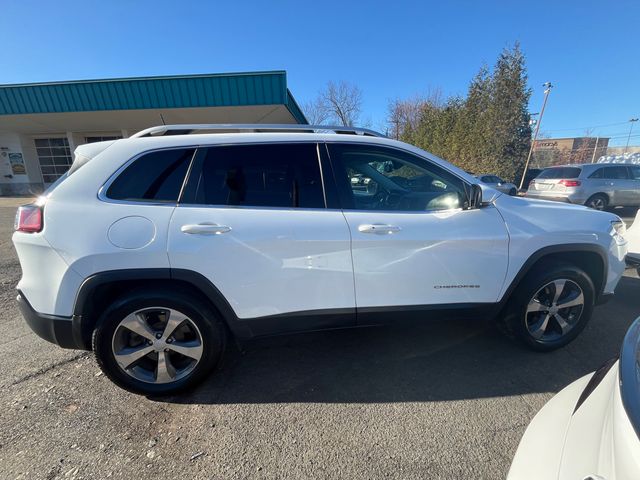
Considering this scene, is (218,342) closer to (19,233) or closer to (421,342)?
(19,233)

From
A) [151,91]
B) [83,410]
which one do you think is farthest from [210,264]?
[151,91]

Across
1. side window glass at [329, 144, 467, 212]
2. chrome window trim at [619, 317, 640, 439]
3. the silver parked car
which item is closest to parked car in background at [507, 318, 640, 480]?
chrome window trim at [619, 317, 640, 439]

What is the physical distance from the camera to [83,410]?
7.15 feet

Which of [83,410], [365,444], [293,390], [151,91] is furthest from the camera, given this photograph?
[151,91]

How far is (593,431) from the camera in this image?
3.31 ft

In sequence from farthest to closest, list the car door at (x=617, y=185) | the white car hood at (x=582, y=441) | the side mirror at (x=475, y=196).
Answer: the car door at (x=617, y=185) < the side mirror at (x=475, y=196) < the white car hood at (x=582, y=441)

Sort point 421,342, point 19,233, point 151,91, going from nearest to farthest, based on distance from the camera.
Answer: point 19,233, point 421,342, point 151,91

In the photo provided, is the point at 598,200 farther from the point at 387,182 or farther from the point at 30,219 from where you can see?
the point at 30,219

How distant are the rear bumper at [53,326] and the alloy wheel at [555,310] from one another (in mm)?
3469

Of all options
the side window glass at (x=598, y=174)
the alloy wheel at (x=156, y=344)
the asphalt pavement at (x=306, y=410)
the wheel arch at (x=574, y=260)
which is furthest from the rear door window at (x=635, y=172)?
the alloy wheel at (x=156, y=344)

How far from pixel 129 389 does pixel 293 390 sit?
118 centimetres

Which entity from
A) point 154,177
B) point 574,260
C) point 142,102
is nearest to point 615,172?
point 574,260

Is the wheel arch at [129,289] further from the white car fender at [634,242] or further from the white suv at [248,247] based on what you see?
the white car fender at [634,242]

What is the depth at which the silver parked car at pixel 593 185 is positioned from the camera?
9.42m
